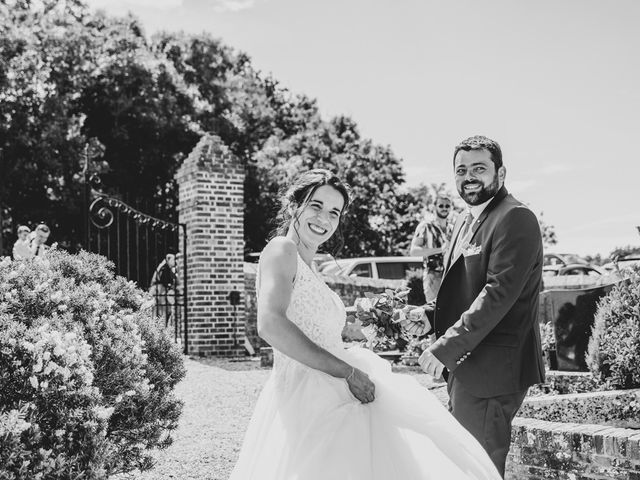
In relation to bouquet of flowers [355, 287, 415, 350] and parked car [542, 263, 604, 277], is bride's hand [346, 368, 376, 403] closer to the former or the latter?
bouquet of flowers [355, 287, 415, 350]

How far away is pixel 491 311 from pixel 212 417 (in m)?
4.68

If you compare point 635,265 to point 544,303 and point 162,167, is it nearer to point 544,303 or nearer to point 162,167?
point 544,303

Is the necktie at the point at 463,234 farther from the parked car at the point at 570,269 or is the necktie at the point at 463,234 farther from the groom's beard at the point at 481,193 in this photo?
the parked car at the point at 570,269

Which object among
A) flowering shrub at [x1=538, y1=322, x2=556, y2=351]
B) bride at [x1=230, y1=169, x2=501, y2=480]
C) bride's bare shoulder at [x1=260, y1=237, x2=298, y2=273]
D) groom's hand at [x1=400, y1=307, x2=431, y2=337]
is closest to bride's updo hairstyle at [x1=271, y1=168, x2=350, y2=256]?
bride at [x1=230, y1=169, x2=501, y2=480]

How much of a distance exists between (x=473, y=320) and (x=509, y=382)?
1.11ft

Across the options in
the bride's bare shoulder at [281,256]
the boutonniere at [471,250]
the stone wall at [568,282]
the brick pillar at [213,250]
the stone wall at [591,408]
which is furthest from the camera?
the stone wall at [568,282]

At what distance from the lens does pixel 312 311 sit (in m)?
2.95

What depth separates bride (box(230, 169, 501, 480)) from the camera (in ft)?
8.57

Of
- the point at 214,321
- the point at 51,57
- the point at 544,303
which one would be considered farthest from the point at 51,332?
the point at 51,57

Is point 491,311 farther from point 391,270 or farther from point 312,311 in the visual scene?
point 391,270

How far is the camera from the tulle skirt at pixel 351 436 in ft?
8.50

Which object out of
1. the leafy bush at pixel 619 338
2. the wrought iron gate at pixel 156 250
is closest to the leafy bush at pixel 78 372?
the leafy bush at pixel 619 338

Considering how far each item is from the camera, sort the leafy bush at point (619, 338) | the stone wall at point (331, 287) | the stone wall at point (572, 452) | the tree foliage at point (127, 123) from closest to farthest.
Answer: the stone wall at point (572, 452) → the leafy bush at point (619, 338) → the stone wall at point (331, 287) → the tree foliage at point (127, 123)

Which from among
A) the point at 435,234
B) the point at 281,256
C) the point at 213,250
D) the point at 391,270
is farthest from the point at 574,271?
the point at 281,256
